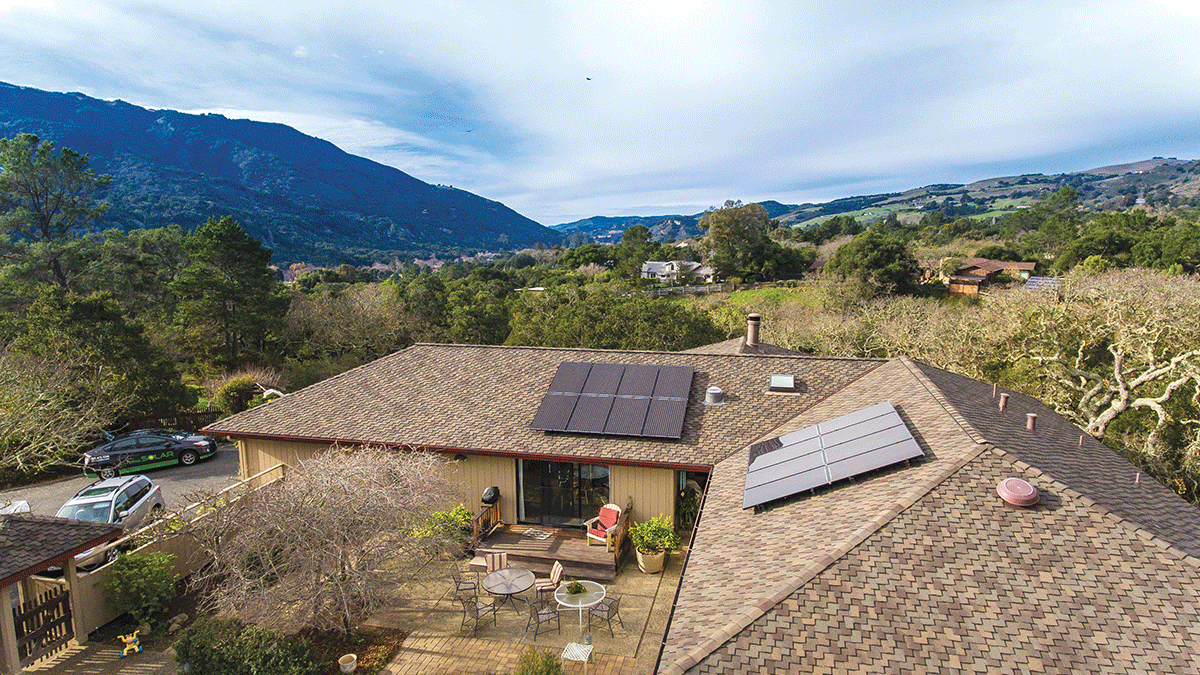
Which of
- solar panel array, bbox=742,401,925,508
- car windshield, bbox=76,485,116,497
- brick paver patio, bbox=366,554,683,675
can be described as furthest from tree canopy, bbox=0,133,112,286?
solar panel array, bbox=742,401,925,508

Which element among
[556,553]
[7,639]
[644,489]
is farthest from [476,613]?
[7,639]

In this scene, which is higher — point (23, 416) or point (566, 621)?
point (23, 416)

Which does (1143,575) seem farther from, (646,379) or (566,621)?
(646,379)

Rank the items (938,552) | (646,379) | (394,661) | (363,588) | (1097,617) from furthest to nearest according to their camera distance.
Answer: (646,379), (394,661), (363,588), (938,552), (1097,617)

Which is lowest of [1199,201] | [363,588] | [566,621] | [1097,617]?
[566,621]

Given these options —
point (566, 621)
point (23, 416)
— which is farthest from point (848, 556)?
point (23, 416)

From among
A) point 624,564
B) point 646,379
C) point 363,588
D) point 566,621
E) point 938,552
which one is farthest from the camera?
point 646,379

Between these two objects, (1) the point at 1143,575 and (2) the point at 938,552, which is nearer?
(1) the point at 1143,575
